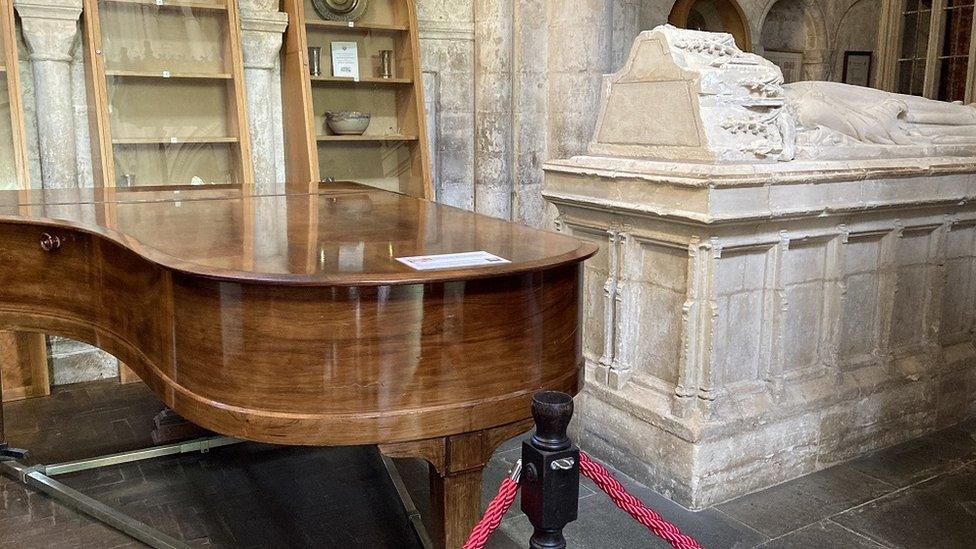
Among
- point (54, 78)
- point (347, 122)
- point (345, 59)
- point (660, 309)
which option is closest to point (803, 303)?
point (660, 309)

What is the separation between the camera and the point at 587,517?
2.91 m

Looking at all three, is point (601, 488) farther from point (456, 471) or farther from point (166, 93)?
point (166, 93)

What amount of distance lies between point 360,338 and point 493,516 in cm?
42

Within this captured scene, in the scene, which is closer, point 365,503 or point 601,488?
point 601,488

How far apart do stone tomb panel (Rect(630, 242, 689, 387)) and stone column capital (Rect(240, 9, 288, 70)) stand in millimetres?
2497

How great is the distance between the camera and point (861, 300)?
3477mm

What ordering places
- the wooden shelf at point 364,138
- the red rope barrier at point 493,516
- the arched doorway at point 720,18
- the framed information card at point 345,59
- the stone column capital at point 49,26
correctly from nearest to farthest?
the red rope barrier at point 493,516 → the stone column capital at point 49,26 → the wooden shelf at point 364,138 → the framed information card at point 345,59 → the arched doorway at point 720,18

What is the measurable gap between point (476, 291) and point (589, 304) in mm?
1846

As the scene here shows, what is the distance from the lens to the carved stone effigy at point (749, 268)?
3.00 meters

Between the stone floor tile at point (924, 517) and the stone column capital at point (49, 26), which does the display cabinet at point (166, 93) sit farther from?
the stone floor tile at point (924, 517)

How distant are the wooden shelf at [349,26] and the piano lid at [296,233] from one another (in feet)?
5.79

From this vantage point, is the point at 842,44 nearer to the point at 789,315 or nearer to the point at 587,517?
the point at 789,315

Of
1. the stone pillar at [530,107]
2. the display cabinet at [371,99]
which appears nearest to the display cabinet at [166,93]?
the display cabinet at [371,99]

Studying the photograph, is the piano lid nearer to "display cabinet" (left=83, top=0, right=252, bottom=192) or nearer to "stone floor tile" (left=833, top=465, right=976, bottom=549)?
"display cabinet" (left=83, top=0, right=252, bottom=192)
